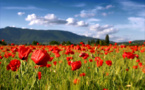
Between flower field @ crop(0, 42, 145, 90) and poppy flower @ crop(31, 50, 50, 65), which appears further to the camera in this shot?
→ flower field @ crop(0, 42, 145, 90)

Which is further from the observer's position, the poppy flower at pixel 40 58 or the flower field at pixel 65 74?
the flower field at pixel 65 74

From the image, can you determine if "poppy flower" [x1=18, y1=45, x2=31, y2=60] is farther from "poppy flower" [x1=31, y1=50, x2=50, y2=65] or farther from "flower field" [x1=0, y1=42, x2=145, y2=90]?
"poppy flower" [x1=31, y1=50, x2=50, y2=65]

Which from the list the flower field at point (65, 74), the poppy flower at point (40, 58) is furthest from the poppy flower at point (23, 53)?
the poppy flower at point (40, 58)

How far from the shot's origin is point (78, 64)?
5.51 ft

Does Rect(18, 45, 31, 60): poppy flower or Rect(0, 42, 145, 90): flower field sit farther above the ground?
Rect(18, 45, 31, 60): poppy flower

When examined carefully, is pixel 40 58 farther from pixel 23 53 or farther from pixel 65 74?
pixel 65 74

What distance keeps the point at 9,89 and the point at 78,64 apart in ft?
3.32

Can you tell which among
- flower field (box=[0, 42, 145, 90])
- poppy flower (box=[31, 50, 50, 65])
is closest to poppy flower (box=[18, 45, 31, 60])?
flower field (box=[0, 42, 145, 90])

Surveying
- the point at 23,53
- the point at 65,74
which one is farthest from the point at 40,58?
the point at 65,74

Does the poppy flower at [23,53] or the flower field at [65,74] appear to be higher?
the poppy flower at [23,53]

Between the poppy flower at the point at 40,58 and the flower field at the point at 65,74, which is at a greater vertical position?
the poppy flower at the point at 40,58

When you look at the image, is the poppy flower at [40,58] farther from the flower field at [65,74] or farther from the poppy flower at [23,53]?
the poppy flower at [23,53]

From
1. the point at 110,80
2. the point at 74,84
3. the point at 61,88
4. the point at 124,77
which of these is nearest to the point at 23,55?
the point at 61,88

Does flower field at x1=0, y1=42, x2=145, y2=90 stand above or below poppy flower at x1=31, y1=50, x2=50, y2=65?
below
